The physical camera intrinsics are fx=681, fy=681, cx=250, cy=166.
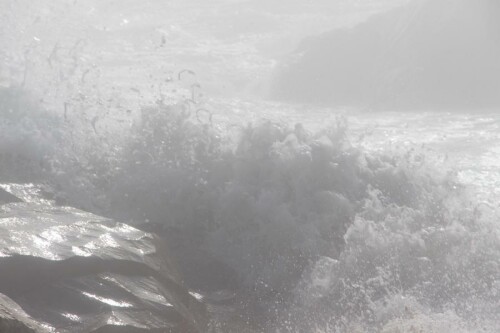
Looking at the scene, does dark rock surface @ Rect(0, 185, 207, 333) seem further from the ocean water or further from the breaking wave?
the breaking wave

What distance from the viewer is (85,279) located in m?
4.44

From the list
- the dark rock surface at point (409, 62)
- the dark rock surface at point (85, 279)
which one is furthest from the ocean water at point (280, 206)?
the dark rock surface at point (409, 62)

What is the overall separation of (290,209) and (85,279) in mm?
2551

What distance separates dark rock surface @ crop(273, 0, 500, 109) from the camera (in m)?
17.2

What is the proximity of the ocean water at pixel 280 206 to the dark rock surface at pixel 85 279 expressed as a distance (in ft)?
1.66

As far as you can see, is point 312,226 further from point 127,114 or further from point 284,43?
point 284,43

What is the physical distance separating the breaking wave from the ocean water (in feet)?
0.05

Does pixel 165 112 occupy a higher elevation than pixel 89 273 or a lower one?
higher

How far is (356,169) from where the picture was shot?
7.04 meters

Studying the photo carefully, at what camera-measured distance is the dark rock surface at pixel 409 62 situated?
17.2 metres

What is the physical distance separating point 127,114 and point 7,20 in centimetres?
1128

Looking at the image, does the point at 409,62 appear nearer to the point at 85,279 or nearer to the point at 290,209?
the point at 290,209

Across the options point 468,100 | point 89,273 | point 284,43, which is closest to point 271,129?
point 89,273

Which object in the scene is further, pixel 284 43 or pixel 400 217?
pixel 284 43
